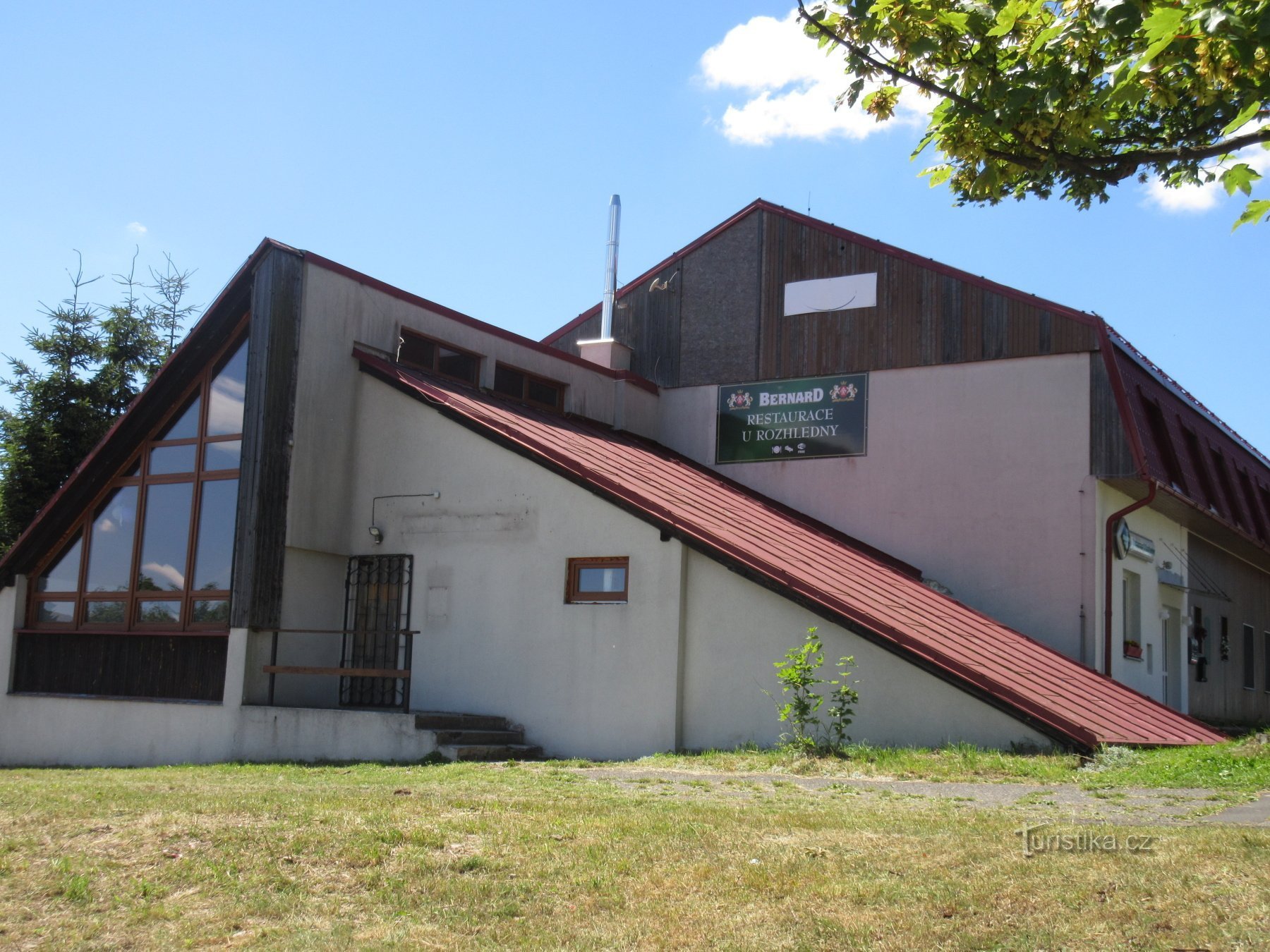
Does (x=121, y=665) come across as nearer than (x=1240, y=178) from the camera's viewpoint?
No

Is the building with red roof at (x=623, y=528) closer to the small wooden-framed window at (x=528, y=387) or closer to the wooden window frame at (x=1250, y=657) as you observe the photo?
the small wooden-framed window at (x=528, y=387)

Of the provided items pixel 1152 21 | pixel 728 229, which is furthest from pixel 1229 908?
pixel 728 229

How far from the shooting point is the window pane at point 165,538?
691 inches

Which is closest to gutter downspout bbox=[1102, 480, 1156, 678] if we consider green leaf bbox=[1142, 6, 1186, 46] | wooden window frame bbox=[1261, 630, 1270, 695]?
wooden window frame bbox=[1261, 630, 1270, 695]

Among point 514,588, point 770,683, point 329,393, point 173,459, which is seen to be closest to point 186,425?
point 173,459

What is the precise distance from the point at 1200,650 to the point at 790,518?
10.0m

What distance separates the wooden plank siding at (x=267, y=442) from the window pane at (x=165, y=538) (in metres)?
1.24

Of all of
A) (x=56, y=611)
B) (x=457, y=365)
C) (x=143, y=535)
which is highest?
(x=457, y=365)

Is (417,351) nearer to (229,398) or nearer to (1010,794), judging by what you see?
(229,398)

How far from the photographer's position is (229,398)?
17.6 meters

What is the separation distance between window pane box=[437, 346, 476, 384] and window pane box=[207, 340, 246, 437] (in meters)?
3.27

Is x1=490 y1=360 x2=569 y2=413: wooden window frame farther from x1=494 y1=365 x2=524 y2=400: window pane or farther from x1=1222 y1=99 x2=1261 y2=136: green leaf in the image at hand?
x1=1222 y1=99 x2=1261 y2=136: green leaf

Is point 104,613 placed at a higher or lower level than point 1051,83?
lower

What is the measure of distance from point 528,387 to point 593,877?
583 inches
